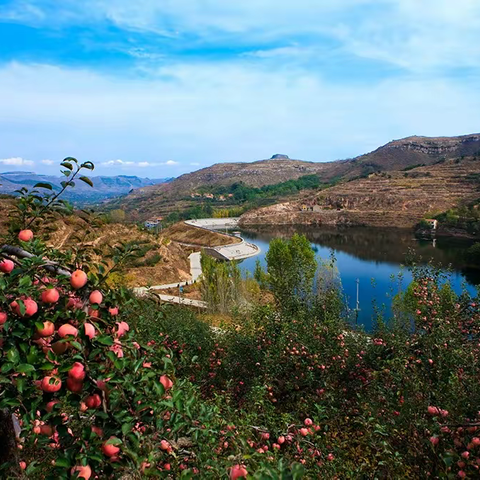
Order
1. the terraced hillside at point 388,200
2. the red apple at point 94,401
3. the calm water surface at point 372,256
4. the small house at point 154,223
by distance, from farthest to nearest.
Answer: the small house at point 154,223 < the terraced hillside at point 388,200 < the calm water surface at point 372,256 < the red apple at point 94,401

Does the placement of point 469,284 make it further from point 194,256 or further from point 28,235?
point 28,235

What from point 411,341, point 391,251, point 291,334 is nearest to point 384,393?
point 411,341

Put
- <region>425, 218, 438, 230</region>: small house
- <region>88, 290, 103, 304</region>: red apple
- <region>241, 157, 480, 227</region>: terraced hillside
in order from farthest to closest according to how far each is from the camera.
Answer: <region>241, 157, 480, 227</region>: terraced hillside
<region>425, 218, 438, 230</region>: small house
<region>88, 290, 103, 304</region>: red apple

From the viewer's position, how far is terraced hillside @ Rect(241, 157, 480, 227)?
79.9 meters

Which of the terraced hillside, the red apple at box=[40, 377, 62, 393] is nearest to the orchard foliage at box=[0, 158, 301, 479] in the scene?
the red apple at box=[40, 377, 62, 393]

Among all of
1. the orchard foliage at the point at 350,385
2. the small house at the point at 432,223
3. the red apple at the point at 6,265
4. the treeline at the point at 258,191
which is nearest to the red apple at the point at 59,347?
the red apple at the point at 6,265

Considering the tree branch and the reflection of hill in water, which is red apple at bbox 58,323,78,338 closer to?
the tree branch

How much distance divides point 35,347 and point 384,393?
4.07m

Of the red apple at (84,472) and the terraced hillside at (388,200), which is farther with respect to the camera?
the terraced hillside at (388,200)

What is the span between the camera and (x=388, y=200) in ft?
292

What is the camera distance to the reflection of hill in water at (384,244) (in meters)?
48.4

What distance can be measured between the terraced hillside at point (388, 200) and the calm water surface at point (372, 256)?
7.59 metres

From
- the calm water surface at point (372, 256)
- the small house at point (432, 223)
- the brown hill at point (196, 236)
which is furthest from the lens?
the brown hill at point (196, 236)

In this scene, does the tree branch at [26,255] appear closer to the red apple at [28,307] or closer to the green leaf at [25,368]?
the red apple at [28,307]
